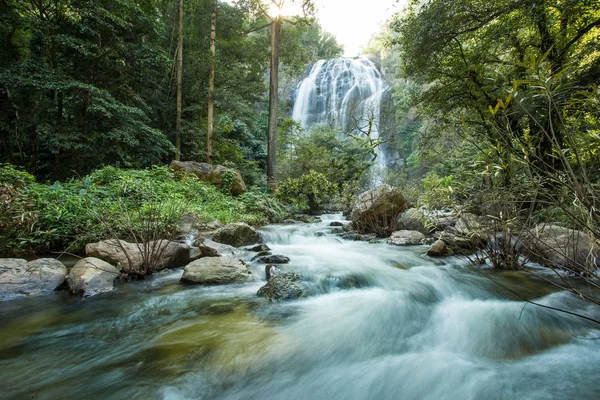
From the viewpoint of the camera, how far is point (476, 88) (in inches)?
272

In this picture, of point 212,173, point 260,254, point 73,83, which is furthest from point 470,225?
point 73,83

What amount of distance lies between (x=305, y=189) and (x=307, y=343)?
8.97 metres

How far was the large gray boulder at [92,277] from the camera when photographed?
11.9ft

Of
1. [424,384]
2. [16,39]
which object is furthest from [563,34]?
[16,39]

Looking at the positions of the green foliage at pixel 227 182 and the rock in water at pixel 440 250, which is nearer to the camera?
the rock in water at pixel 440 250

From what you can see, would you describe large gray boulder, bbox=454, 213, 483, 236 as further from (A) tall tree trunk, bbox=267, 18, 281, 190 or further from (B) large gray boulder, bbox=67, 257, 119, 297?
(A) tall tree trunk, bbox=267, 18, 281, 190

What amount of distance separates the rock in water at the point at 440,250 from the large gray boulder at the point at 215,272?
3470 mm

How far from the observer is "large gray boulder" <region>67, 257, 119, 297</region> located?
3633mm

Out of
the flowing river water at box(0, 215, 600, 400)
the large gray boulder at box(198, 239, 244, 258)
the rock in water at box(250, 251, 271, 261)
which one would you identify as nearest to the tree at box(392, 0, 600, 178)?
the flowing river water at box(0, 215, 600, 400)

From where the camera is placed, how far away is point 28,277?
364 centimetres

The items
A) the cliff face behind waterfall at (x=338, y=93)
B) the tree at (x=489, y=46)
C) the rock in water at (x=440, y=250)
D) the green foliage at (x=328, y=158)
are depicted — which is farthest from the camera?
the cliff face behind waterfall at (x=338, y=93)

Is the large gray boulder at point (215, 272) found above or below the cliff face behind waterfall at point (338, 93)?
below

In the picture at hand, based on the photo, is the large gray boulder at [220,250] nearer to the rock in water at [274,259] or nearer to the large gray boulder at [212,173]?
the rock in water at [274,259]

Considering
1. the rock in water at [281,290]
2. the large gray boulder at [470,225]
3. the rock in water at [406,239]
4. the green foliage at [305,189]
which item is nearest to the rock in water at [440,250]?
the large gray boulder at [470,225]
